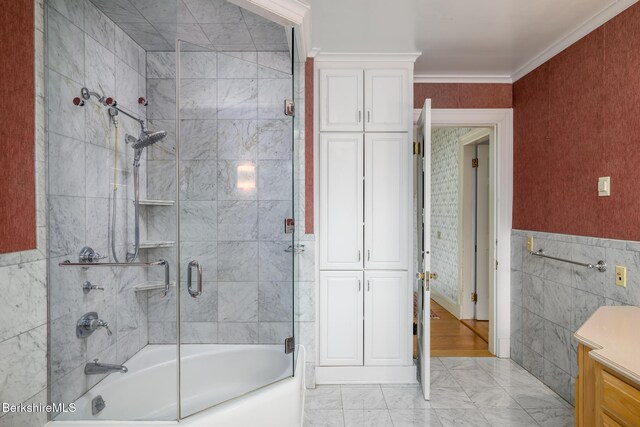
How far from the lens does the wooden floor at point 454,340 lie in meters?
3.42

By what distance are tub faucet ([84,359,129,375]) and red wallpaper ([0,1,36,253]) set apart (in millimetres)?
740

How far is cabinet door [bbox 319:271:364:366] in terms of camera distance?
9.33 ft

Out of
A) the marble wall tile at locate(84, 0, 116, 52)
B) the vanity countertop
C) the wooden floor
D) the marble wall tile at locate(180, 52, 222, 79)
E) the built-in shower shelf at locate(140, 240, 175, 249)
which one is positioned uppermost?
the marble wall tile at locate(84, 0, 116, 52)

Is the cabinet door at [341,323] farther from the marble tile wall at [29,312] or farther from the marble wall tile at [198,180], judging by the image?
the marble tile wall at [29,312]

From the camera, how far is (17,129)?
4.72 feet

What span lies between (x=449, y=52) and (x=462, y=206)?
2.25 metres

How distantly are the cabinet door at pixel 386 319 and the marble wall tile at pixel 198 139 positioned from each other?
1456mm

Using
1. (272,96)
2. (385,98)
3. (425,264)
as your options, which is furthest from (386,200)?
(272,96)

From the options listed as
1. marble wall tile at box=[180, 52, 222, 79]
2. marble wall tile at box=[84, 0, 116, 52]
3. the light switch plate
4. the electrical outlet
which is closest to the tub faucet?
marble wall tile at box=[180, 52, 222, 79]

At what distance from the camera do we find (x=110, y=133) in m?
2.05

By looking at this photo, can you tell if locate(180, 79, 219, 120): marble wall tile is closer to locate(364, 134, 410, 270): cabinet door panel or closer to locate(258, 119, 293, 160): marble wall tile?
locate(258, 119, 293, 160): marble wall tile

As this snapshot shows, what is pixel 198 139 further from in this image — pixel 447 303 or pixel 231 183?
pixel 447 303

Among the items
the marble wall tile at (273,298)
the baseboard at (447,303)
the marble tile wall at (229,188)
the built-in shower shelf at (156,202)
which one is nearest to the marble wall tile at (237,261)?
the marble tile wall at (229,188)

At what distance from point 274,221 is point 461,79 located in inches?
83.9
